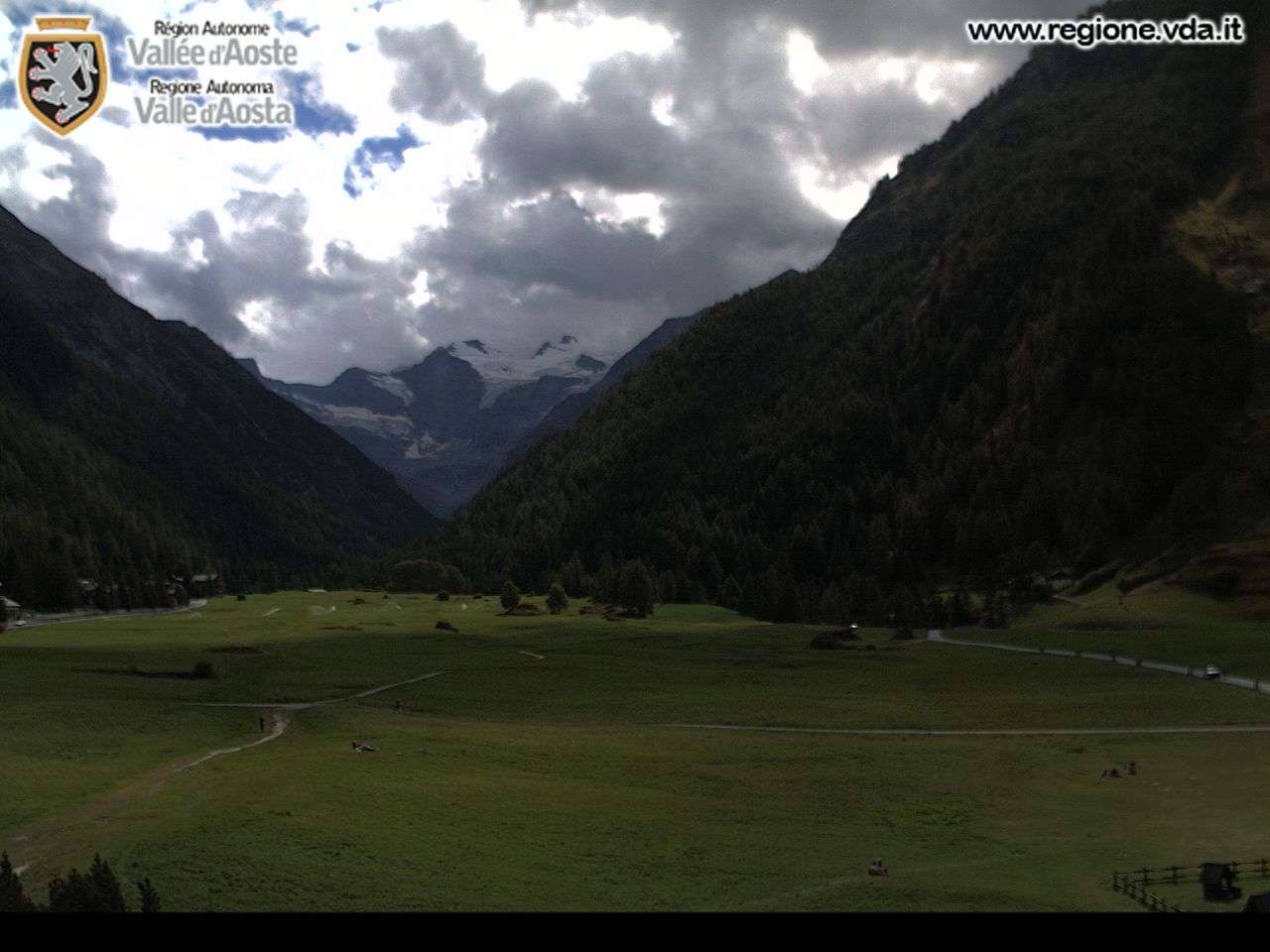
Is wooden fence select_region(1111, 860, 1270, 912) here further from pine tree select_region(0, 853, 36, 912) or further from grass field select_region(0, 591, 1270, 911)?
pine tree select_region(0, 853, 36, 912)

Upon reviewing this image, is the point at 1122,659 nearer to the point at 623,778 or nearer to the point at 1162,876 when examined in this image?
the point at 623,778

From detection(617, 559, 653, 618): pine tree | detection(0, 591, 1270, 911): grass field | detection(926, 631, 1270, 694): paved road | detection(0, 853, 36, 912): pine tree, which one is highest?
detection(617, 559, 653, 618): pine tree

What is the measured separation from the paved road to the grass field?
4360 millimetres

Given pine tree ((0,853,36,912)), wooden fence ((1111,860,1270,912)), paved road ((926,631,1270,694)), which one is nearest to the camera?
pine tree ((0,853,36,912))

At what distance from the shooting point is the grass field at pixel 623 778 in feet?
148

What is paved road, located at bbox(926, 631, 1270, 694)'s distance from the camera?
98.5 m

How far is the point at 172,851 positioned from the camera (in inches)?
1833

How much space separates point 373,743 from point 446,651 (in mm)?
58985

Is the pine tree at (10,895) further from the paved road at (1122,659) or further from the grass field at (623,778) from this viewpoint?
the paved road at (1122,659)

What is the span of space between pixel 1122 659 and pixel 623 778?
271ft

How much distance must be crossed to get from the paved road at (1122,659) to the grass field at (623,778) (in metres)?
4.36

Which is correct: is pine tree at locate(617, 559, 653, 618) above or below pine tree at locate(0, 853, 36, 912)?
above

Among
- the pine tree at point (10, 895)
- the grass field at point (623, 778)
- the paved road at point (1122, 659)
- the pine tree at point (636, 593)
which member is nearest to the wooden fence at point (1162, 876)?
the grass field at point (623, 778)

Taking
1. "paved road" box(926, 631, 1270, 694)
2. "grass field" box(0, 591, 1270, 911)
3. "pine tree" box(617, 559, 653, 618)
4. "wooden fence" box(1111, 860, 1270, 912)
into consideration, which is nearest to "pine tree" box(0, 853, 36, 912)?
"grass field" box(0, 591, 1270, 911)
